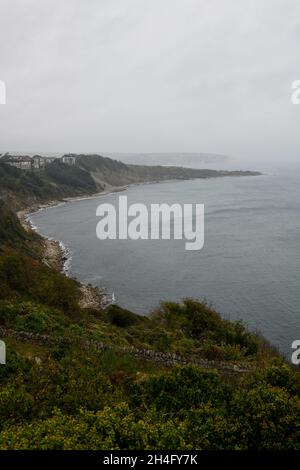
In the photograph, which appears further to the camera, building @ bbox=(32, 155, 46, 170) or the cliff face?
the cliff face

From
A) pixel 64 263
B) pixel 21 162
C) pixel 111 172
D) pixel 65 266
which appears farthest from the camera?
pixel 111 172

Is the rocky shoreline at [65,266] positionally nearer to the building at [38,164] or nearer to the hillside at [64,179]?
the hillside at [64,179]

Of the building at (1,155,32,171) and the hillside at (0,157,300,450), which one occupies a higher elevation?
the building at (1,155,32,171)

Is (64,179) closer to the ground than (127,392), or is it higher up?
higher up

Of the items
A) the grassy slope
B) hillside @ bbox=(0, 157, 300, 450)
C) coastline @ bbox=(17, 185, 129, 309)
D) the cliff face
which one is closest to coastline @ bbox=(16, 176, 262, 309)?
coastline @ bbox=(17, 185, 129, 309)

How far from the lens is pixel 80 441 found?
782cm

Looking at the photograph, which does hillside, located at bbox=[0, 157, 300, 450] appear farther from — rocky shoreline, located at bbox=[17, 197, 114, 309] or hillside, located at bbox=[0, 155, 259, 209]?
hillside, located at bbox=[0, 155, 259, 209]

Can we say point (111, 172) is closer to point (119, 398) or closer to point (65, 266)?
point (65, 266)

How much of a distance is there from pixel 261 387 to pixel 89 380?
422cm

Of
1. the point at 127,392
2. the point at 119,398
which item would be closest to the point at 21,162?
the point at 127,392

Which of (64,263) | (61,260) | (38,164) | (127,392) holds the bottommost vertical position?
(64,263)

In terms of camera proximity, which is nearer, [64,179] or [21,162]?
[64,179]

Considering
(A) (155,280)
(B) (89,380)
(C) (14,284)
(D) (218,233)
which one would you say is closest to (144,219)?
(D) (218,233)

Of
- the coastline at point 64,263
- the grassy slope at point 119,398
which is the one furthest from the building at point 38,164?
the grassy slope at point 119,398
